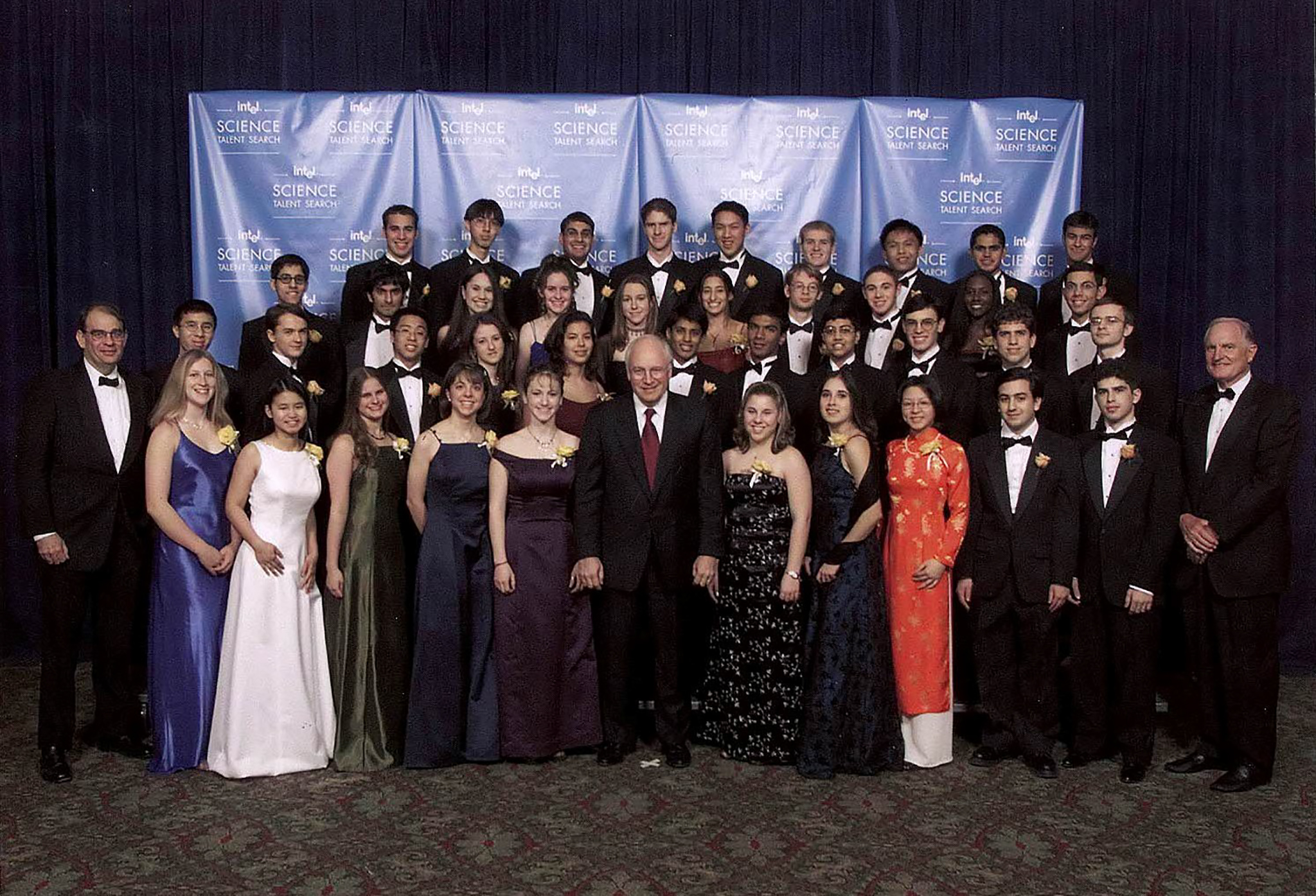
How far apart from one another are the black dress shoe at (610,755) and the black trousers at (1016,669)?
1.46 metres

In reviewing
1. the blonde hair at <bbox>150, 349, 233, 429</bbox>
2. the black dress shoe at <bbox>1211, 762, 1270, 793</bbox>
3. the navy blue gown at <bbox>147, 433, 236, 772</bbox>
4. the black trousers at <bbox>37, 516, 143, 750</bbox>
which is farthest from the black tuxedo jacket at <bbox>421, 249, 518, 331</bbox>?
the black dress shoe at <bbox>1211, 762, 1270, 793</bbox>

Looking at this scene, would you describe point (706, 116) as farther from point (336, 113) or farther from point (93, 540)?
point (93, 540)

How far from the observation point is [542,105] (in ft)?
22.3

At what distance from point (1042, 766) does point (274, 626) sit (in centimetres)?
298

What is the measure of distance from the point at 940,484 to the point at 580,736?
1.73 metres

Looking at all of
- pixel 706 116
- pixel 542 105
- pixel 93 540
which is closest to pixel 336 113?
pixel 542 105

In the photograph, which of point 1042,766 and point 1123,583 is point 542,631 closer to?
point 1042,766

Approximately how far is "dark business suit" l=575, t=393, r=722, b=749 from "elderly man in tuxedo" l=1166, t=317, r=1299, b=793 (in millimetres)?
1891

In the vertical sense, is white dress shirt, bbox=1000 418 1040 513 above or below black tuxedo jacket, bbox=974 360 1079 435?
below

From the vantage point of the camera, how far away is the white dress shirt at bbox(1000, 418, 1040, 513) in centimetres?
494

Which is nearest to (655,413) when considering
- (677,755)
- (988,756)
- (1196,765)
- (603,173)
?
(677,755)

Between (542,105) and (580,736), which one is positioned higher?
(542,105)

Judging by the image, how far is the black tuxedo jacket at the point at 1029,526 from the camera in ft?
16.0

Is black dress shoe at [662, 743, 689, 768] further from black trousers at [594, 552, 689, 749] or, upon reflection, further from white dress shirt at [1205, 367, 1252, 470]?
white dress shirt at [1205, 367, 1252, 470]
